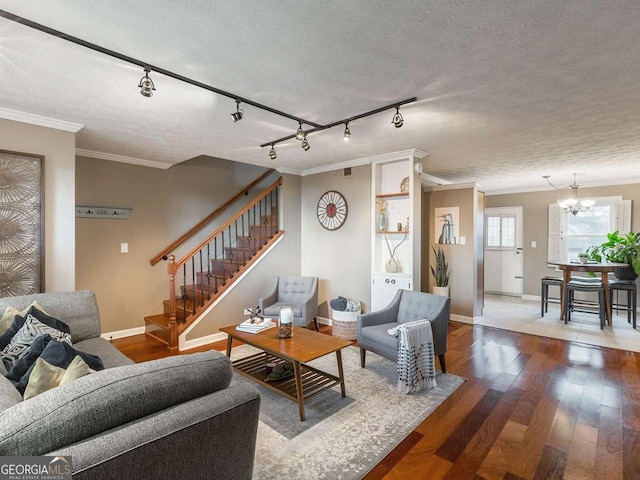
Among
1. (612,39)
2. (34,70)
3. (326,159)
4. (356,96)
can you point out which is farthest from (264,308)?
(612,39)

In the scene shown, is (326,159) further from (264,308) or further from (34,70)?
(34,70)

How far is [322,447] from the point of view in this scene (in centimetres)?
212

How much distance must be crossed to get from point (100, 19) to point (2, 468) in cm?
181

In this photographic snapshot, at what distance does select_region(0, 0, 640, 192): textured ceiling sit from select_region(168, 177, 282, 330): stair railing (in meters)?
1.62

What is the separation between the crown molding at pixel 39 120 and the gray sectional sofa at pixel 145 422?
2455 millimetres

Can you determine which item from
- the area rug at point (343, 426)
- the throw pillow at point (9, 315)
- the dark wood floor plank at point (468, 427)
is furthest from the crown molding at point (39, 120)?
the dark wood floor plank at point (468, 427)

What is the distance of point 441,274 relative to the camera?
5.18 meters

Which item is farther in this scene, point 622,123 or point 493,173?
point 493,173

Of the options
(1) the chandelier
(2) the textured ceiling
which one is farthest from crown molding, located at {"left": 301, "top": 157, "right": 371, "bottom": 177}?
(1) the chandelier

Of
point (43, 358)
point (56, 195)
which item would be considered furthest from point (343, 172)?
point (43, 358)

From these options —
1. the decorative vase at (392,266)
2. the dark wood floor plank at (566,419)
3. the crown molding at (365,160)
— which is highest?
the crown molding at (365,160)

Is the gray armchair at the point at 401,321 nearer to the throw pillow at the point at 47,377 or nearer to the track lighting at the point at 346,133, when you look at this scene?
the track lighting at the point at 346,133

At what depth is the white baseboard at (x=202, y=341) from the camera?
400cm

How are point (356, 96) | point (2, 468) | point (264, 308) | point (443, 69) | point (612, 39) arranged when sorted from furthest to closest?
point (264, 308) → point (356, 96) → point (443, 69) → point (612, 39) → point (2, 468)
